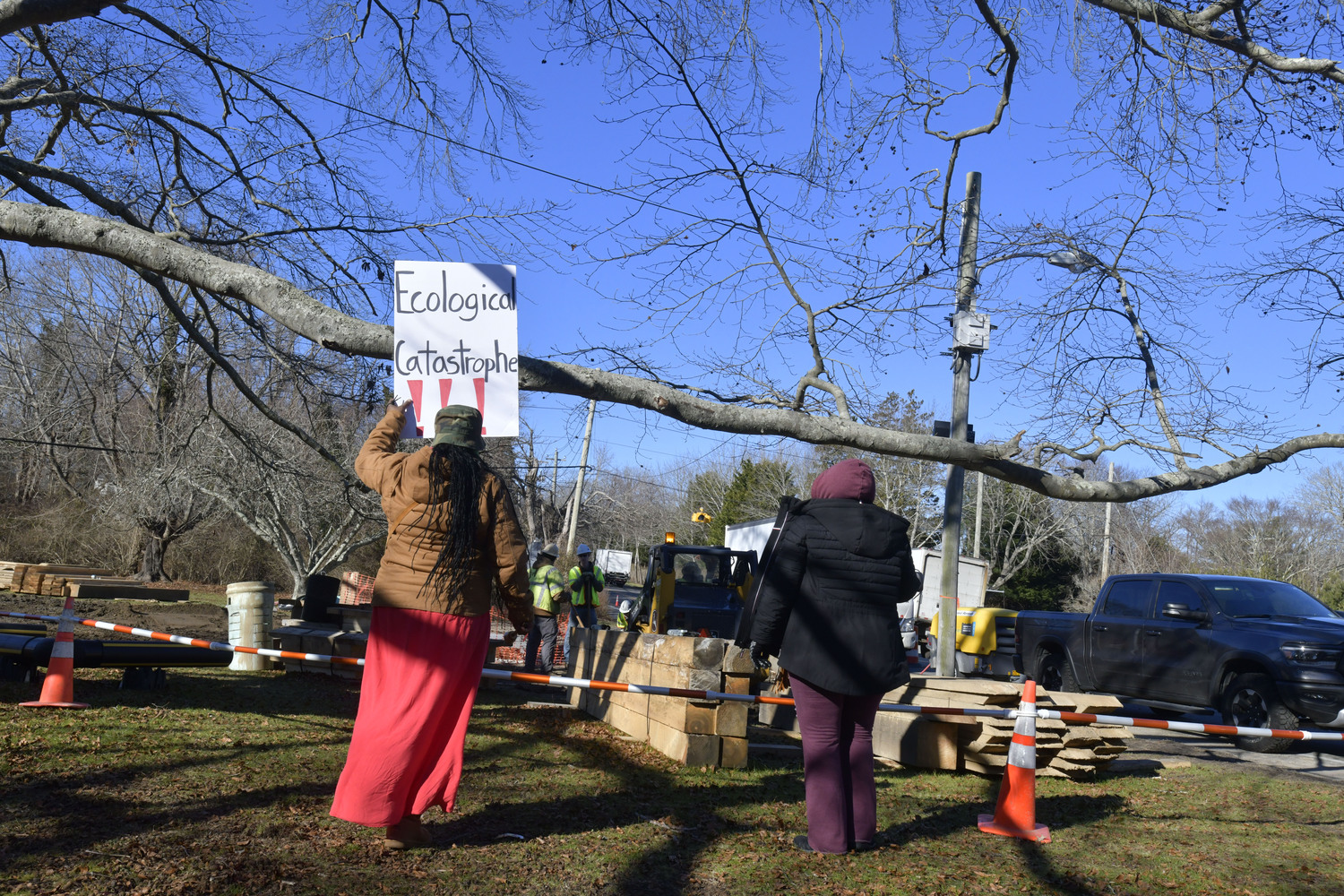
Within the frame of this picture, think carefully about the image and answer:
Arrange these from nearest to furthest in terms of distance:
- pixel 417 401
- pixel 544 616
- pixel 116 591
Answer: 1. pixel 417 401
2. pixel 544 616
3. pixel 116 591

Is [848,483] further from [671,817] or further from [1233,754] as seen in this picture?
[1233,754]

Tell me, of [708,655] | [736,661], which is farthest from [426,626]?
[736,661]

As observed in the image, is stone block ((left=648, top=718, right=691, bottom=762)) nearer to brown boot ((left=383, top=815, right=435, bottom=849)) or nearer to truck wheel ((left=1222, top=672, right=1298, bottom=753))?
brown boot ((left=383, top=815, right=435, bottom=849))

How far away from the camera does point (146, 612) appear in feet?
59.1

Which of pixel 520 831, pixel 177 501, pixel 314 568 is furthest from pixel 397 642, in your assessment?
pixel 177 501

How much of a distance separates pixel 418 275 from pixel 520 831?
2.89m

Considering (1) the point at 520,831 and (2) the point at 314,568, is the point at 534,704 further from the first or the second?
(2) the point at 314,568

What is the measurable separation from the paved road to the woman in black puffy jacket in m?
5.40

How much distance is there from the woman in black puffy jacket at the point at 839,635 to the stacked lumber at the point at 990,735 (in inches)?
109

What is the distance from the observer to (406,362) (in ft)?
16.7

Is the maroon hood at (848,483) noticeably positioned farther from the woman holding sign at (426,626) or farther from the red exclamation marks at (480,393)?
the red exclamation marks at (480,393)

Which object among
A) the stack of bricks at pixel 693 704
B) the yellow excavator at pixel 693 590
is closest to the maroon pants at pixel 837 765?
the stack of bricks at pixel 693 704

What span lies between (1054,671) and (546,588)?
6939mm

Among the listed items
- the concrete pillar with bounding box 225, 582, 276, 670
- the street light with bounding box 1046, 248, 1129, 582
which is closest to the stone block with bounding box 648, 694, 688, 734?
the street light with bounding box 1046, 248, 1129, 582
